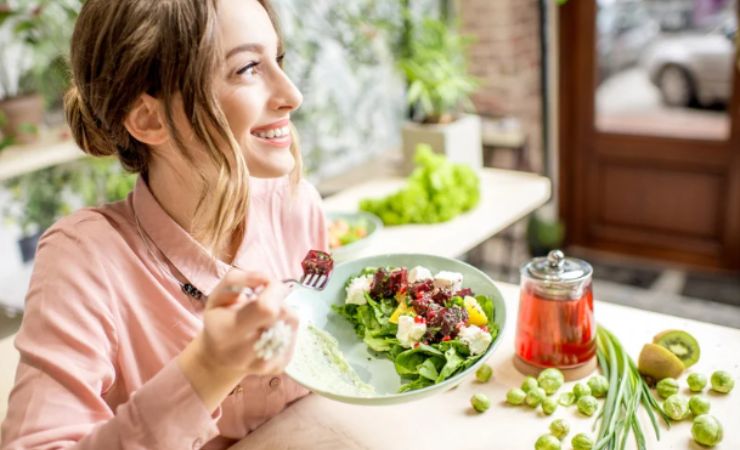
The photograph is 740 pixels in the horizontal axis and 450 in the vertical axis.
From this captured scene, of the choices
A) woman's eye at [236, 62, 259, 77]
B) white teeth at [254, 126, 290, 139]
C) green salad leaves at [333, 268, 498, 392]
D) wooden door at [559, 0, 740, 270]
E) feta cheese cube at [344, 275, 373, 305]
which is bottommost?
wooden door at [559, 0, 740, 270]

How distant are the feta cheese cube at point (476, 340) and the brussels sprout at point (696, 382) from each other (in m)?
0.37

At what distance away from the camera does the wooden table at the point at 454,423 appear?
1062 millimetres

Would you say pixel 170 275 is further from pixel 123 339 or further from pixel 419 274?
pixel 419 274

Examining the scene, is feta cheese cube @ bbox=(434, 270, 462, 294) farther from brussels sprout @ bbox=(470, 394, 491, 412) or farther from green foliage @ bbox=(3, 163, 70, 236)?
green foliage @ bbox=(3, 163, 70, 236)

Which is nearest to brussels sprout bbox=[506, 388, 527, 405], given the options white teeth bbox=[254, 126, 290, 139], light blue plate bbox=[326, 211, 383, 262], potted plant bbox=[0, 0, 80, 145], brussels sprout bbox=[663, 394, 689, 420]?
brussels sprout bbox=[663, 394, 689, 420]

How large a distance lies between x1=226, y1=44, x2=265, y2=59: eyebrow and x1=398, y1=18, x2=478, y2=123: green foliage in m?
1.80

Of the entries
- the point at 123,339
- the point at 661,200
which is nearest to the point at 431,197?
the point at 123,339

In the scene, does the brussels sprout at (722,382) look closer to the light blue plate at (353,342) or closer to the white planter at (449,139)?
the light blue plate at (353,342)

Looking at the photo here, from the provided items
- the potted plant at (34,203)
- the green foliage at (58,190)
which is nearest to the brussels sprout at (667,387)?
the green foliage at (58,190)

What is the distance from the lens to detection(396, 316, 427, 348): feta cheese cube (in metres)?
1.12

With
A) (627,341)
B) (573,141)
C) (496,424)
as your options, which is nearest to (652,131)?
(573,141)

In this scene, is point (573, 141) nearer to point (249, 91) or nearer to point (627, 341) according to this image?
point (627, 341)

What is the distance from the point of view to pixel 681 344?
1.22 meters

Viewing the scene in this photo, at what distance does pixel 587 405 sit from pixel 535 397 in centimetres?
9
